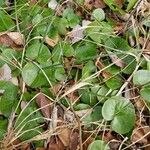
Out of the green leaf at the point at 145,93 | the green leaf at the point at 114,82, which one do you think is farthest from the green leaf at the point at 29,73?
the green leaf at the point at 145,93

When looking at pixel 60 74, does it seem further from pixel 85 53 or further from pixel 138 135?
pixel 138 135

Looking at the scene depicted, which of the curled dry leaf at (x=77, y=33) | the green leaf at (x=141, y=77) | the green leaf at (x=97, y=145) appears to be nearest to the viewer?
the green leaf at (x=97, y=145)

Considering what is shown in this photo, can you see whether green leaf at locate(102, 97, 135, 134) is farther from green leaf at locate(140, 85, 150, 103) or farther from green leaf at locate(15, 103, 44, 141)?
green leaf at locate(15, 103, 44, 141)

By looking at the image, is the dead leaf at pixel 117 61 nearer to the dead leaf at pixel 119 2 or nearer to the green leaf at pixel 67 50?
the green leaf at pixel 67 50

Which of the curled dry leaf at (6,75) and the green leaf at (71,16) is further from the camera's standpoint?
the green leaf at (71,16)

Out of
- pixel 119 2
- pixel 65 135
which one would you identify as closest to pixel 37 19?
pixel 119 2

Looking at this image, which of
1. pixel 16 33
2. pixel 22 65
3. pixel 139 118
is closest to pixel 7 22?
pixel 16 33

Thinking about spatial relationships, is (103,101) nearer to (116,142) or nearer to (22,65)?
(116,142)
